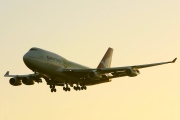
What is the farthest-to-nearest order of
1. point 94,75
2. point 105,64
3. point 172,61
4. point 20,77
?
1. point 105,64
2. point 20,77
3. point 94,75
4. point 172,61

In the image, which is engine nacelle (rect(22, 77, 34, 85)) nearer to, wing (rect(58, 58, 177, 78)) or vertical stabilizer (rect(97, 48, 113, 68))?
wing (rect(58, 58, 177, 78))

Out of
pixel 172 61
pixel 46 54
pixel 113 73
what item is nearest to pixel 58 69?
pixel 46 54

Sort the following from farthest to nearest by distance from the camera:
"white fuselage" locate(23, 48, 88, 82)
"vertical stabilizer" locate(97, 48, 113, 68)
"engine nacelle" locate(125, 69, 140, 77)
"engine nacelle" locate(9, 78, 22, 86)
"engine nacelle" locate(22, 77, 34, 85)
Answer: "vertical stabilizer" locate(97, 48, 113, 68)
"engine nacelle" locate(9, 78, 22, 86)
"engine nacelle" locate(22, 77, 34, 85)
"engine nacelle" locate(125, 69, 140, 77)
"white fuselage" locate(23, 48, 88, 82)

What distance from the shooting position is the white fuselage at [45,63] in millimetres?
87938

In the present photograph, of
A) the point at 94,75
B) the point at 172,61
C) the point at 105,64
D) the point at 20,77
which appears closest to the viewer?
the point at 172,61

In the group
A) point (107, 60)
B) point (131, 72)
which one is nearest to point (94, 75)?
point (131, 72)

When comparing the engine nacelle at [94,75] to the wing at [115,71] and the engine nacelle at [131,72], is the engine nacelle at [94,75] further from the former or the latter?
the engine nacelle at [131,72]

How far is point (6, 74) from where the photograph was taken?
101688mm

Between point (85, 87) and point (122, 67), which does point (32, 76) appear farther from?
point (122, 67)

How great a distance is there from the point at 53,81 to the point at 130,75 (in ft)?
43.2

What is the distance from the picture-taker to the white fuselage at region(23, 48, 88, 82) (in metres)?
87.9

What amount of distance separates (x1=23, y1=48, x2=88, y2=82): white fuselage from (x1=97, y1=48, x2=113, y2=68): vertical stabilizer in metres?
18.7

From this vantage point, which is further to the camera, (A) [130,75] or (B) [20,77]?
(B) [20,77]

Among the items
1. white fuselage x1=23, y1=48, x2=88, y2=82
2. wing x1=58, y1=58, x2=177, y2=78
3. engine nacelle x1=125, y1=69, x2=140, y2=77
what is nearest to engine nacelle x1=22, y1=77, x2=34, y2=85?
white fuselage x1=23, y1=48, x2=88, y2=82
